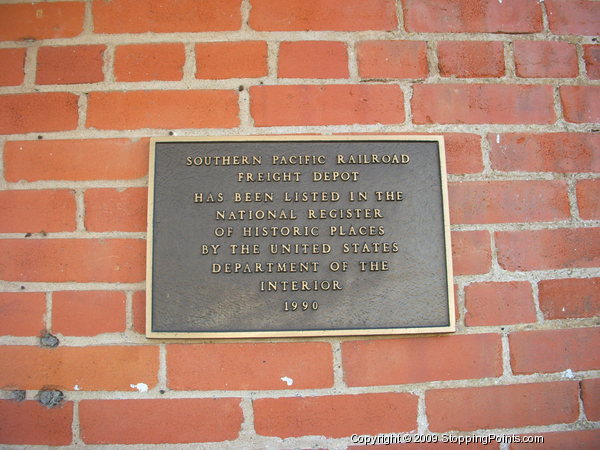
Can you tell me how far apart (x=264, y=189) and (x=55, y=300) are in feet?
2.32

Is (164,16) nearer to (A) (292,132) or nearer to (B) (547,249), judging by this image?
(A) (292,132)

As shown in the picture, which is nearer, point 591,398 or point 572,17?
point 591,398

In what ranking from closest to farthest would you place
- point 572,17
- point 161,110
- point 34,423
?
point 34,423
point 161,110
point 572,17

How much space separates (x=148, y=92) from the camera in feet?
4.99

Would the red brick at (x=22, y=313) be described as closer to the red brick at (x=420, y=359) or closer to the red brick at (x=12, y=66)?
the red brick at (x=12, y=66)

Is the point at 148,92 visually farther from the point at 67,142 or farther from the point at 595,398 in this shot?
the point at 595,398

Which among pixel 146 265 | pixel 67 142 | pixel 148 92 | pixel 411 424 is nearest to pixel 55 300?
pixel 146 265

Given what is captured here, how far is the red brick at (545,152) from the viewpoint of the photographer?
1552mm

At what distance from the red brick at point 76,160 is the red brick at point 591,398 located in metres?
1.50

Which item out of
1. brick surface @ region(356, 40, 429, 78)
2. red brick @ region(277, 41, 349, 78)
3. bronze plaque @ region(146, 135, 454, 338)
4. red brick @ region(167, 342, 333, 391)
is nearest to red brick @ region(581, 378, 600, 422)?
bronze plaque @ region(146, 135, 454, 338)

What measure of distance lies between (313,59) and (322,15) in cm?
16

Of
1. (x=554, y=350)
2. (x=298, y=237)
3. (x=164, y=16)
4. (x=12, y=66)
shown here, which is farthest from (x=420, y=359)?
(x=12, y=66)

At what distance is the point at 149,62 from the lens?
1.54 m

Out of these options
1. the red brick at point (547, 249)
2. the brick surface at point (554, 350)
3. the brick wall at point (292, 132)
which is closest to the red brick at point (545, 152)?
the brick wall at point (292, 132)
